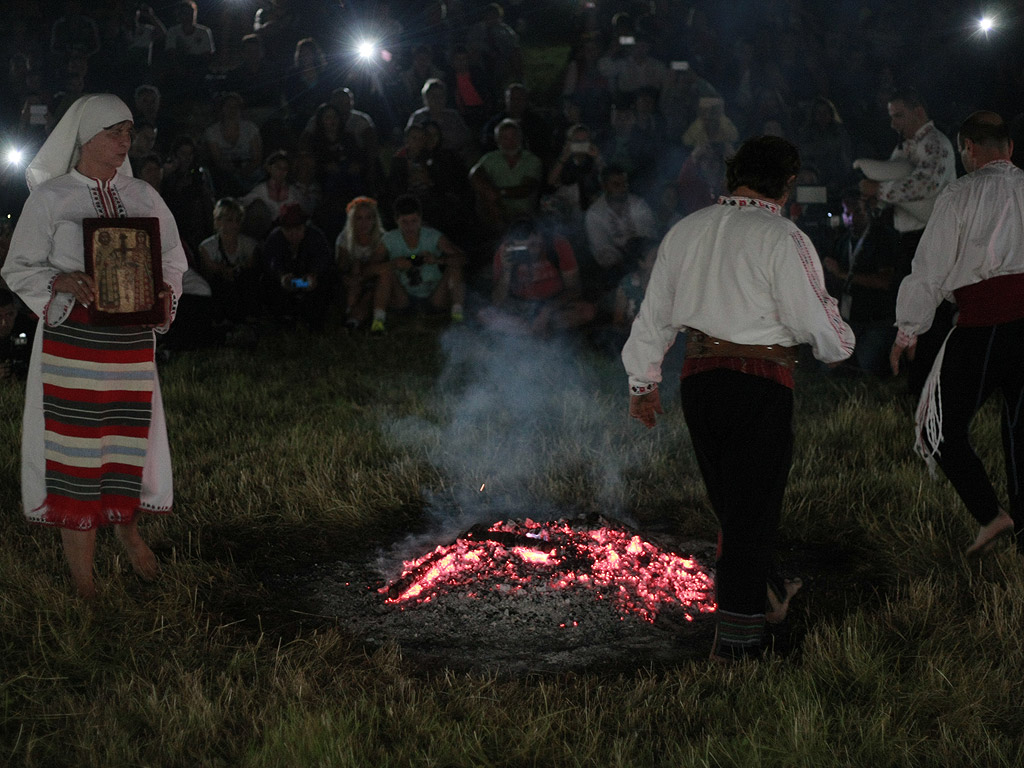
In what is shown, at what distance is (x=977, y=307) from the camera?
450cm

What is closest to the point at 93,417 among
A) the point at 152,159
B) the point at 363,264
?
the point at 363,264

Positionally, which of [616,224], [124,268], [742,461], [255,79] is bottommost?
[742,461]

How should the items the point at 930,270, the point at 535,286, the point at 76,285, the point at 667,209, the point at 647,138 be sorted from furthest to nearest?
1. the point at 647,138
2. the point at 667,209
3. the point at 535,286
4. the point at 930,270
5. the point at 76,285

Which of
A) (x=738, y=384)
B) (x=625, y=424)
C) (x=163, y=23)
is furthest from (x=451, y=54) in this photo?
Answer: (x=738, y=384)

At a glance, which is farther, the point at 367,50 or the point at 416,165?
the point at 367,50

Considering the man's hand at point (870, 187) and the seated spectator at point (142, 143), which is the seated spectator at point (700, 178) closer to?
the man's hand at point (870, 187)

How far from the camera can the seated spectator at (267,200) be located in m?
10.8

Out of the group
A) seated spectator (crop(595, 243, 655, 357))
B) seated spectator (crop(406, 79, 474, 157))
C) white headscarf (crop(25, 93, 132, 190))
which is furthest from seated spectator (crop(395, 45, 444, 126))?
white headscarf (crop(25, 93, 132, 190))

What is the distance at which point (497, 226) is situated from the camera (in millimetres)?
10836

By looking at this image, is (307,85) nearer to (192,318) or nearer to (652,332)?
(192,318)

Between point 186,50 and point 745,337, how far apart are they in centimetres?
1138

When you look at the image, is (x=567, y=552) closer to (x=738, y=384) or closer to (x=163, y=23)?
(x=738, y=384)

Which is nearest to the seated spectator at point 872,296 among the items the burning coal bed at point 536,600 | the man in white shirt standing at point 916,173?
the man in white shirt standing at point 916,173

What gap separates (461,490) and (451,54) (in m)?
7.67
